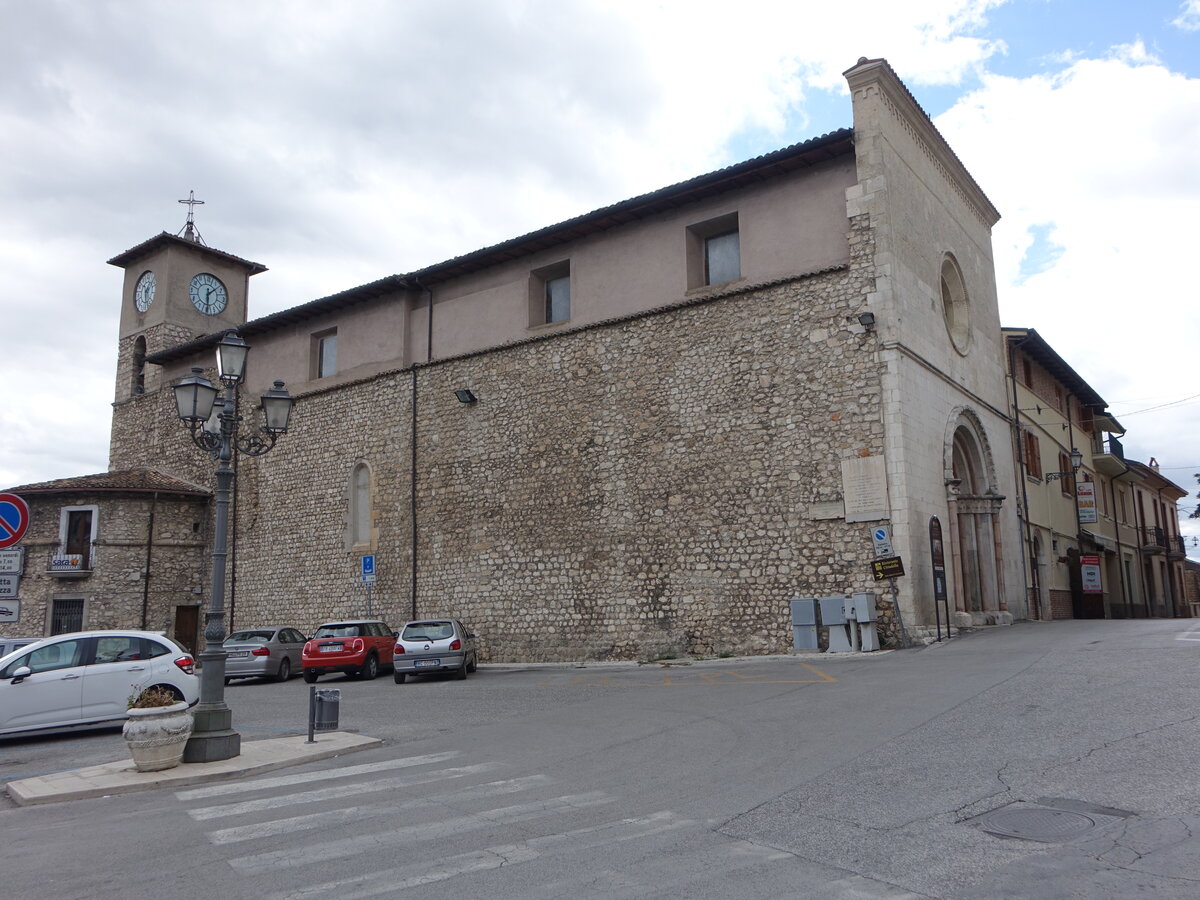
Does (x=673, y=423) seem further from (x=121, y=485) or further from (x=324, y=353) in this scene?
(x=121, y=485)

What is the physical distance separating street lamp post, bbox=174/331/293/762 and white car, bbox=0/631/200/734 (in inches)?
111

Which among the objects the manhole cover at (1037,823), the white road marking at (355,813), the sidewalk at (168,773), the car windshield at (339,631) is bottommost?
the sidewalk at (168,773)

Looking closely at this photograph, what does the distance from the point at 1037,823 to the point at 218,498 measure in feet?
28.2

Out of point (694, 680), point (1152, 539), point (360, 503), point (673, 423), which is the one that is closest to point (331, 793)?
point (694, 680)

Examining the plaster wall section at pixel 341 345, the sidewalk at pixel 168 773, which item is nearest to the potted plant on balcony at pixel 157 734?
the sidewalk at pixel 168 773

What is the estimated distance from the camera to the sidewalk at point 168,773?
8.14 meters

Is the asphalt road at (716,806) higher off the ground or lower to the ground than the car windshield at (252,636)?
lower

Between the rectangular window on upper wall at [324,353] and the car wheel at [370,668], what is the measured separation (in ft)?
35.1

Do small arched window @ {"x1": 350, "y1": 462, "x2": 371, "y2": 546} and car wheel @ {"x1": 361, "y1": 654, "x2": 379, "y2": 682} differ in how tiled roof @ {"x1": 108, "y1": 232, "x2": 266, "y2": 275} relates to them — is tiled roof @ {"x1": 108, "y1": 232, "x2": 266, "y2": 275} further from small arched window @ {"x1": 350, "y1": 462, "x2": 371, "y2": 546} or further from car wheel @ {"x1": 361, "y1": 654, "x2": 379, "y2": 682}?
car wheel @ {"x1": 361, "y1": 654, "x2": 379, "y2": 682}

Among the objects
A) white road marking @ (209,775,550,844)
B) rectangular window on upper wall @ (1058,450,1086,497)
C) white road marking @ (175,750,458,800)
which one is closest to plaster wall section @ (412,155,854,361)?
white road marking @ (175,750,458,800)

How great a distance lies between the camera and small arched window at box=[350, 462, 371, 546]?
2550cm

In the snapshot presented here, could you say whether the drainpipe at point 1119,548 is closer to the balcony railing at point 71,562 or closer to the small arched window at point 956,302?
the small arched window at point 956,302

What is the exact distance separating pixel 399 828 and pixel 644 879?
2.13m

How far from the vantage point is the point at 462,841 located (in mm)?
5816
